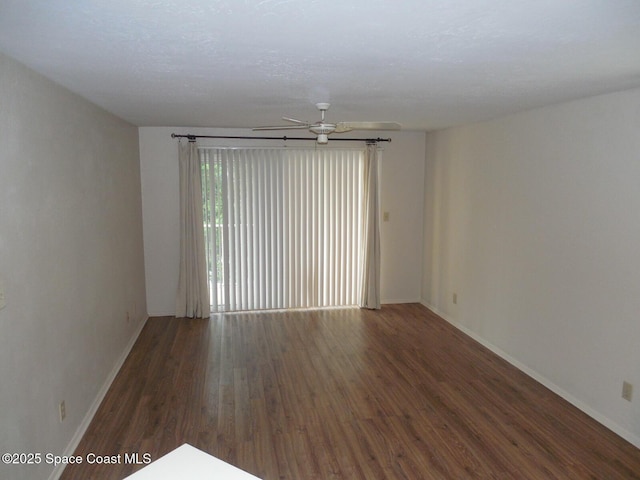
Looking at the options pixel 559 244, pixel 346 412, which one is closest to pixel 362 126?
pixel 559 244

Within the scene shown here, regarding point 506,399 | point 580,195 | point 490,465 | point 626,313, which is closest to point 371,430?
point 490,465

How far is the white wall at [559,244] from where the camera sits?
321 cm

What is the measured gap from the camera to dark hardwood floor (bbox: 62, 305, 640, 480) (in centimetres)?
292

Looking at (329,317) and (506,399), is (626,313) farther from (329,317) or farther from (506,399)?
(329,317)

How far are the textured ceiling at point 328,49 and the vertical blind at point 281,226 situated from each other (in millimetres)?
2214

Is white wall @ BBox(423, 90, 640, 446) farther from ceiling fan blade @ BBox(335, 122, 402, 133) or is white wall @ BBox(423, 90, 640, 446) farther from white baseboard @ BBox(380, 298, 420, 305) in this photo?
ceiling fan blade @ BBox(335, 122, 402, 133)

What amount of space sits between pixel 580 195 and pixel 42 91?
12.6ft

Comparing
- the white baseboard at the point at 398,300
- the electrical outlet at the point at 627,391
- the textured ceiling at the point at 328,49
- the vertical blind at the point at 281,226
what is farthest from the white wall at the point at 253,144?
the electrical outlet at the point at 627,391

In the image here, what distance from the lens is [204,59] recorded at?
7.62 feet

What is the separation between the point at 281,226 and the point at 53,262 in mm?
3441

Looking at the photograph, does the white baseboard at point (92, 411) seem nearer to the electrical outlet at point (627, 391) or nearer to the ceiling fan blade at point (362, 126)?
the ceiling fan blade at point (362, 126)

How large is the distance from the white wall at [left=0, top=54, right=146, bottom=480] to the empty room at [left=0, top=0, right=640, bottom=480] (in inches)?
0.8

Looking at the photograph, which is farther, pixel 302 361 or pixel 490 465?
pixel 302 361

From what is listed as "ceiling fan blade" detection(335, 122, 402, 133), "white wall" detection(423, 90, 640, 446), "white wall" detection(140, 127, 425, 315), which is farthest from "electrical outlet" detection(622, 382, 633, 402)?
"white wall" detection(140, 127, 425, 315)
